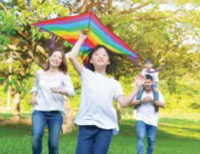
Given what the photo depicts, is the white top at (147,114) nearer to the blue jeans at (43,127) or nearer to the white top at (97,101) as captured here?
the blue jeans at (43,127)

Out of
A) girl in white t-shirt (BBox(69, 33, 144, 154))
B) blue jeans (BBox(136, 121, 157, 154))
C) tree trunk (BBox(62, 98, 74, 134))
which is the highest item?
girl in white t-shirt (BBox(69, 33, 144, 154))

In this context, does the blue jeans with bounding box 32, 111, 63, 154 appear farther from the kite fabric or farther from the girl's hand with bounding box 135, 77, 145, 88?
the girl's hand with bounding box 135, 77, 145, 88

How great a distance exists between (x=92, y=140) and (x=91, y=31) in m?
1.66

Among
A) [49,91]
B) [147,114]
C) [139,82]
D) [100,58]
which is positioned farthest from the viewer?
[147,114]

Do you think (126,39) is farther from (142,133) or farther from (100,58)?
(100,58)

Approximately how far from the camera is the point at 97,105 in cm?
502

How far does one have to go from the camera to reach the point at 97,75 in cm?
521

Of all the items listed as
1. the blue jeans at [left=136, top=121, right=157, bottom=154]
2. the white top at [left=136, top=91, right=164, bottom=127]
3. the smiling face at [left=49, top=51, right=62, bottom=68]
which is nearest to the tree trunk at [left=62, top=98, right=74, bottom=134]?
the blue jeans at [left=136, top=121, right=157, bottom=154]

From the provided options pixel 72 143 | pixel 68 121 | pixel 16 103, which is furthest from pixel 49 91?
pixel 16 103

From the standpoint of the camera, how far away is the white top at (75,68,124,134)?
16.4 ft

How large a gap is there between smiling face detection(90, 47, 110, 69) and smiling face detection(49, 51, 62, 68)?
1.68 meters

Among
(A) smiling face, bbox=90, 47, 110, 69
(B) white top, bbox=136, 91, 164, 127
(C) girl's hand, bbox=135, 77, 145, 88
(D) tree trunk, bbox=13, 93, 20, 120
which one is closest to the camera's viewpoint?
(C) girl's hand, bbox=135, 77, 145, 88

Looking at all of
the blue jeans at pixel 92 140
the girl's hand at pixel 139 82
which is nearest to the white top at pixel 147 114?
the blue jeans at pixel 92 140

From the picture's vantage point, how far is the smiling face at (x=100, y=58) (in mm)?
5180
